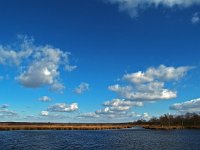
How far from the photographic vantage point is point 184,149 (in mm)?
59250

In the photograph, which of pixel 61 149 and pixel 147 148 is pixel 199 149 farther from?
pixel 61 149

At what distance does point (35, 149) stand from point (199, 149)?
27952mm

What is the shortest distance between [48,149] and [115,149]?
11453 mm

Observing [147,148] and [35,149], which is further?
[147,148]

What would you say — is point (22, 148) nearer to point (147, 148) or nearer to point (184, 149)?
point (147, 148)

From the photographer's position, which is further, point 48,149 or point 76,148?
point 76,148

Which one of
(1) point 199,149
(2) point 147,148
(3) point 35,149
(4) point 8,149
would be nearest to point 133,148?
(2) point 147,148

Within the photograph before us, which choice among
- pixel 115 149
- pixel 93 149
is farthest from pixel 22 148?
pixel 115 149

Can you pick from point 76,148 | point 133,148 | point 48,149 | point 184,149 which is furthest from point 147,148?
point 48,149

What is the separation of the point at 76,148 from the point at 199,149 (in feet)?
70.2

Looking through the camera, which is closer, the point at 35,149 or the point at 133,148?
the point at 35,149

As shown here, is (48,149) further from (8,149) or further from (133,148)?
(133,148)

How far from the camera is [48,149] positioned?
57625 millimetres

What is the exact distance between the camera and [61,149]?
58.6m
